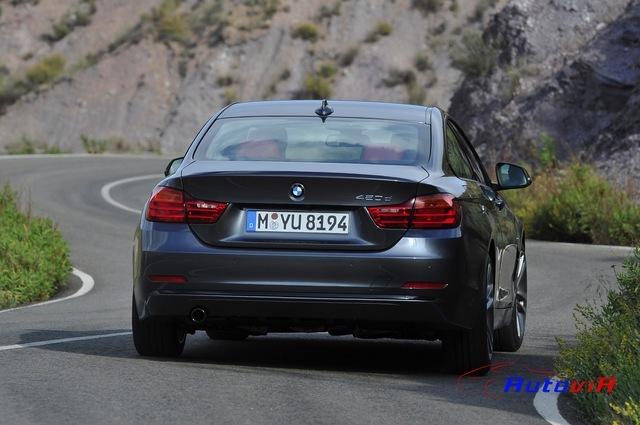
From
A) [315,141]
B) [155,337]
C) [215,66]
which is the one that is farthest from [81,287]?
[215,66]

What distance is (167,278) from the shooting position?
8.85 m

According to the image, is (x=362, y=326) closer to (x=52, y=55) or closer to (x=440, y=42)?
(x=440, y=42)

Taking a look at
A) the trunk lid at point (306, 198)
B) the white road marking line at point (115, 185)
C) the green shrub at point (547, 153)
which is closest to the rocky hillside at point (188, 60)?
the white road marking line at point (115, 185)

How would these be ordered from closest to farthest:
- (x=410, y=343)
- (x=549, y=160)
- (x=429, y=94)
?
1. (x=410, y=343)
2. (x=549, y=160)
3. (x=429, y=94)

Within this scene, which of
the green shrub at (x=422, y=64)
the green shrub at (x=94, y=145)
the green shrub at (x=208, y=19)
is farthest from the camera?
the green shrub at (x=208, y=19)

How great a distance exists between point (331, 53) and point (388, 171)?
52.4m

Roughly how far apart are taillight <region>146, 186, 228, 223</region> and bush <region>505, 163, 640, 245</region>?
47.8 ft

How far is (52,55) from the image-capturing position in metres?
65.2

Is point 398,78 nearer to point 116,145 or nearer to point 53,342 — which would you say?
point 116,145

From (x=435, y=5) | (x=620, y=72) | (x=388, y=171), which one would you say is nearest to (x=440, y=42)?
(x=435, y=5)

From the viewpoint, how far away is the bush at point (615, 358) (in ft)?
23.7

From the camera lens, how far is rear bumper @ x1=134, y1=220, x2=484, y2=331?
8609 millimetres

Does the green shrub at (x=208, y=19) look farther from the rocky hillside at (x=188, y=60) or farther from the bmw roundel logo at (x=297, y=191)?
the bmw roundel logo at (x=297, y=191)

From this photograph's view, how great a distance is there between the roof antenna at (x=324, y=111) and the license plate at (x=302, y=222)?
3.87 ft
